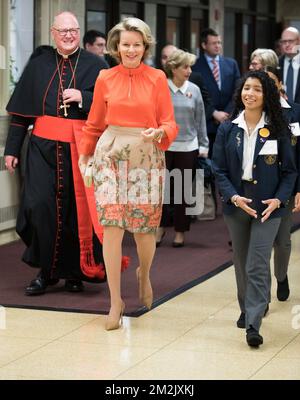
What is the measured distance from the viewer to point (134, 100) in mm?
6789

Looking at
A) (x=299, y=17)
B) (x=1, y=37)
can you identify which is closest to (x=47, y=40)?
(x=1, y=37)

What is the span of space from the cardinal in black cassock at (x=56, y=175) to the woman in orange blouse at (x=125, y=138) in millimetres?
868

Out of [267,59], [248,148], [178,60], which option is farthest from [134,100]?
[178,60]

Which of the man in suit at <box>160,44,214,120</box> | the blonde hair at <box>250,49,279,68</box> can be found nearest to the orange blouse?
the blonde hair at <box>250,49,279,68</box>

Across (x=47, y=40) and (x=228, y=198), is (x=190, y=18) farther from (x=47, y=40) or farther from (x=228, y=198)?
(x=228, y=198)

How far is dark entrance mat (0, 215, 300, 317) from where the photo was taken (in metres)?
7.61

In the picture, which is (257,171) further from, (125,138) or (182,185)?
(182,185)

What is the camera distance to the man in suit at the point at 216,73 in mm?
12633

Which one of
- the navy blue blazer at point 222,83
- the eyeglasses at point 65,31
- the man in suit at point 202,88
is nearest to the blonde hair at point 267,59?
the eyeglasses at point 65,31

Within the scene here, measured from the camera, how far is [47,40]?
10703mm

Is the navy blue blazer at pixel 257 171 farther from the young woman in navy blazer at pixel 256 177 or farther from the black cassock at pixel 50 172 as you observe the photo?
the black cassock at pixel 50 172

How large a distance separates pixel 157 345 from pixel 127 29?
200cm

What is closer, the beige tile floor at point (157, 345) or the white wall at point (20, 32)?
the beige tile floor at point (157, 345)

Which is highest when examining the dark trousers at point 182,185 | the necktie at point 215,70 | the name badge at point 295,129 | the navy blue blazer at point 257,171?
the necktie at point 215,70
